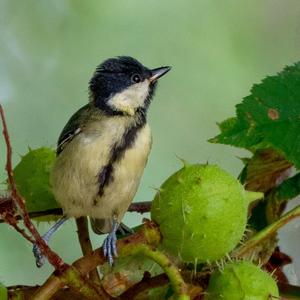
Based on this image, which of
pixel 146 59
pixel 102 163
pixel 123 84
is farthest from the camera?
pixel 146 59

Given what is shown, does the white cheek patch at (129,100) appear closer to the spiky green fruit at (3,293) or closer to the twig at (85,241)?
the twig at (85,241)

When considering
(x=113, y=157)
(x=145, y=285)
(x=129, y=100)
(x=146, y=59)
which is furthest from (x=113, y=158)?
(x=146, y=59)

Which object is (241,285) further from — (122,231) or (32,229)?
(122,231)

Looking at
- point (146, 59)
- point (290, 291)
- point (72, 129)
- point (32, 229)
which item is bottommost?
point (290, 291)

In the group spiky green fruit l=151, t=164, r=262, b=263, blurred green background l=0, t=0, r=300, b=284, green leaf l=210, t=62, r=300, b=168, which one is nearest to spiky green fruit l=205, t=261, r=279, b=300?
spiky green fruit l=151, t=164, r=262, b=263

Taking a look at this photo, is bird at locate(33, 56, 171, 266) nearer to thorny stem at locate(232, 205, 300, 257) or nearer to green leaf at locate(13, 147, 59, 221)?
green leaf at locate(13, 147, 59, 221)

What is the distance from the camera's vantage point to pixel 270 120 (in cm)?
70

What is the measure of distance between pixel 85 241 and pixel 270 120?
0.19 meters

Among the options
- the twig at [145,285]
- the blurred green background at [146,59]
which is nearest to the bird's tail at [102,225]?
the twig at [145,285]

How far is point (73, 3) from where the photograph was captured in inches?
62.9

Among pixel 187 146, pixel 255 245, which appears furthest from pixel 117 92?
pixel 187 146

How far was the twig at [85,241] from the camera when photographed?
62 centimetres

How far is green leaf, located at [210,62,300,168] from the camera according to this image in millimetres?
682

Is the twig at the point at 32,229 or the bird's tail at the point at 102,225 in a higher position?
the bird's tail at the point at 102,225
